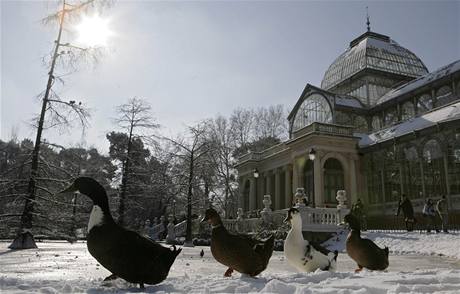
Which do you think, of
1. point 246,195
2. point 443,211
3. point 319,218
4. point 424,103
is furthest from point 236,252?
point 246,195

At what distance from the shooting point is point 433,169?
23156mm

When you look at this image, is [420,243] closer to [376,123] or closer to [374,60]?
[376,123]

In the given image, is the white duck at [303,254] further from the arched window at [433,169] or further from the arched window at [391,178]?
the arched window at [391,178]

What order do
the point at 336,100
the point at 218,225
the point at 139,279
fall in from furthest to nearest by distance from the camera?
the point at 336,100
the point at 218,225
the point at 139,279

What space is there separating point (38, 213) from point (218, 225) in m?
10.8

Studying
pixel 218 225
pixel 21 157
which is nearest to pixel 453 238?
pixel 218 225

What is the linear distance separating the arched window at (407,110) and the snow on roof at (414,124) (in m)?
2.63

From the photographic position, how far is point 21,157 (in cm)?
1508

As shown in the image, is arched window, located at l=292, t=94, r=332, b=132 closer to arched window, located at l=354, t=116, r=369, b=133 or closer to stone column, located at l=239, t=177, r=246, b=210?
arched window, located at l=354, t=116, r=369, b=133

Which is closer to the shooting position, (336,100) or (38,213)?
(38,213)

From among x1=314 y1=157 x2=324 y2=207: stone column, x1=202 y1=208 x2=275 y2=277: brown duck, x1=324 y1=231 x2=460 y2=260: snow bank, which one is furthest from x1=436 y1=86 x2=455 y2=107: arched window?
x1=202 y1=208 x2=275 y2=277: brown duck

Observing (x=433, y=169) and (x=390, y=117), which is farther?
(x=390, y=117)

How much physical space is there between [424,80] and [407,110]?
254 centimetres

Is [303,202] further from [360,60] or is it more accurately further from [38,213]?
[360,60]
